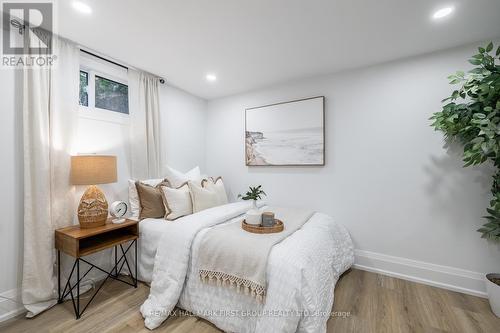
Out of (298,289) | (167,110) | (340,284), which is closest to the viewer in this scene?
(298,289)

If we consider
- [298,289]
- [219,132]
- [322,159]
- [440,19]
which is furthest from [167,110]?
[440,19]

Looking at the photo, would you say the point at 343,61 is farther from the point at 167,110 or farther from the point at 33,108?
the point at 33,108

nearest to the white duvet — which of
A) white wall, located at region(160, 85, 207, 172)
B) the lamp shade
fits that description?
the lamp shade

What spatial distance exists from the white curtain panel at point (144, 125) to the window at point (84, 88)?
0.42 metres

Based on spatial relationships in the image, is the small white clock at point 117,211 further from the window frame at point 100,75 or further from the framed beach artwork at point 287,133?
the framed beach artwork at point 287,133

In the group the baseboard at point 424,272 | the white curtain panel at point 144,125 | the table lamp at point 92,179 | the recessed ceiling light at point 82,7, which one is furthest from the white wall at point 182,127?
the baseboard at point 424,272

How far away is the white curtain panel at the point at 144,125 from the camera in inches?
103

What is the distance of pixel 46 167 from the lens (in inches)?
74.2

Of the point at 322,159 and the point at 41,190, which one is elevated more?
the point at 322,159

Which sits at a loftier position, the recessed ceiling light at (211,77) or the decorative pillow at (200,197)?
the recessed ceiling light at (211,77)

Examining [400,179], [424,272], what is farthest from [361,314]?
[400,179]

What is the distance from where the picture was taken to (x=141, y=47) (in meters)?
2.17

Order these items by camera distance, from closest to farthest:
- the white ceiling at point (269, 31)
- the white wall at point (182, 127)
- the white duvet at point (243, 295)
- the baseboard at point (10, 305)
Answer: the white duvet at point (243, 295) < the white ceiling at point (269, 31) < the baseboard at point (10, 305) < the white wall at point (182, 127)

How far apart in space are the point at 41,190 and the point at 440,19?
363cm
